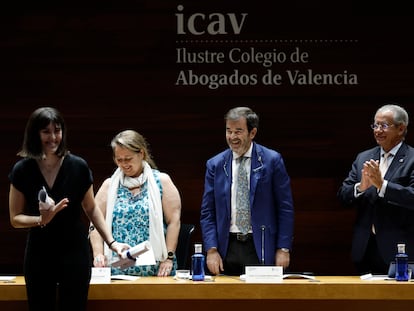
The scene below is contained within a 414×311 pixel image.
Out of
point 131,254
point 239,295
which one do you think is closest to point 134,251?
point 131,254

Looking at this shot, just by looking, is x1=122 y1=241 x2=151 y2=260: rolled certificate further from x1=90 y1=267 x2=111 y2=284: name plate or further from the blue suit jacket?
the blue suit jacket

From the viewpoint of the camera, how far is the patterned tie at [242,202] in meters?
4.46

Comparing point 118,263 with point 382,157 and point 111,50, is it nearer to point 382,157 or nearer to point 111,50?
point 382,157

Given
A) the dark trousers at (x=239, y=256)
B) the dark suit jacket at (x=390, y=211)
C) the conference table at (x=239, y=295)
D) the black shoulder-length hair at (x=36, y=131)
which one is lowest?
the conference table at (x=239, y=295)

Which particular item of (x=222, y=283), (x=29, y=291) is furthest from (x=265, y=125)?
(x=29, y=291)

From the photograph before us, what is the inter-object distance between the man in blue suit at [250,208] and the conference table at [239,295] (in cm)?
61

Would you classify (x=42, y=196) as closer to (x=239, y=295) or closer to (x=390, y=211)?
(x=239, y=295)

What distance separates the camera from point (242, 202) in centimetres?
449

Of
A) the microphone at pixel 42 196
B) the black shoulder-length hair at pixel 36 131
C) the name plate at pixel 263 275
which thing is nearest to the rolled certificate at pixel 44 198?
the microphone at pixel 42 196

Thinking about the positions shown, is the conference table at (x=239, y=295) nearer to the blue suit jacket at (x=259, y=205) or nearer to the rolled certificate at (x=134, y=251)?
the rolled certificate at (x=134, y=251)

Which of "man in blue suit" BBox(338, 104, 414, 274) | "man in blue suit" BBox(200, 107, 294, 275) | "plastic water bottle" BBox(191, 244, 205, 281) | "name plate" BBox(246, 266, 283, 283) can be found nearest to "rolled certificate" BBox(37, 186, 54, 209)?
"plastic water bottle" BBox(191, 244, 205, 281)

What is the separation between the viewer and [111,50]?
5508 mm

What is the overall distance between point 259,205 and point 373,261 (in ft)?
2.41

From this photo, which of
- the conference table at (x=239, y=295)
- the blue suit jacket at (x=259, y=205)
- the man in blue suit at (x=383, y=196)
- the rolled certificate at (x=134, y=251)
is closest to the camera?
the rolled certificate at (x=134, y=251)
